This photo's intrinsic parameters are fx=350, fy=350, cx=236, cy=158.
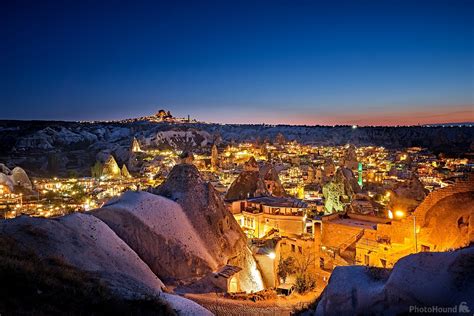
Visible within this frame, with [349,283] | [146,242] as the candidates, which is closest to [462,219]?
[349,283]

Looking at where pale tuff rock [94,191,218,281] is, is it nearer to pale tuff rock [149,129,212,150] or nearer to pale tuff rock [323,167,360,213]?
pale tuff rock [323,167,360,213]

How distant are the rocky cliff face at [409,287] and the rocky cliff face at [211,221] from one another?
7.81m

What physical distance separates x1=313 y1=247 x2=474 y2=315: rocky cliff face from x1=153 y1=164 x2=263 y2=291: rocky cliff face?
781 cm

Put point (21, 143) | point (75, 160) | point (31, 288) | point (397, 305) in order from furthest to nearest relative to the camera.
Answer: point (21, 143) → point (75, 160) → point (397, 305) → point (31, 288)

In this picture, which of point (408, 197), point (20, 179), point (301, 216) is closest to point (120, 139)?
point (20, 179)

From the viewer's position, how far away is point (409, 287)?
6.18 metres

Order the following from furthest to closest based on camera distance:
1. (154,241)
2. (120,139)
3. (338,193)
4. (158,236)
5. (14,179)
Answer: (120,139) < (14,179) < (338,193) < (158,236) < (154,241)

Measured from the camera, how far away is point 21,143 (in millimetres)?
74312

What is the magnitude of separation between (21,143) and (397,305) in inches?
3303

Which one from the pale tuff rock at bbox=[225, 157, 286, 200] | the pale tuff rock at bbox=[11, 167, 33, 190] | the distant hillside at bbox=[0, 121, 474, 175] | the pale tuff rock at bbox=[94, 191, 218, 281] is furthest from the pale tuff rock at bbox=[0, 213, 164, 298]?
the distant hillside at bbox=[0, 121, 474, 175]

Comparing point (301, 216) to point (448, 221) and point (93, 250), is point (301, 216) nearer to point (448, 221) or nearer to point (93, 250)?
point (448, 221)

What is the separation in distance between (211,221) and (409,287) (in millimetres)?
10462

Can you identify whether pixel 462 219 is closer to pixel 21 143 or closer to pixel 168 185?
pixel 168 185

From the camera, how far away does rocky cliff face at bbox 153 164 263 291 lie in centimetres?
1505
